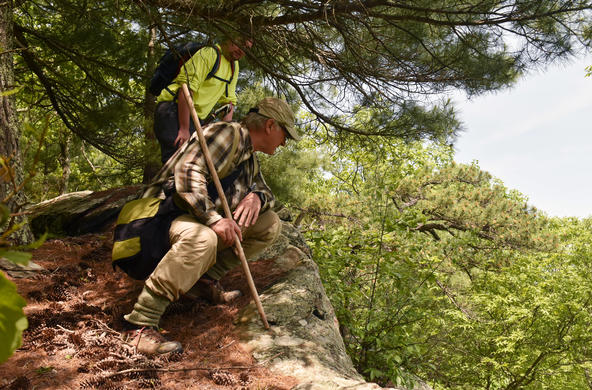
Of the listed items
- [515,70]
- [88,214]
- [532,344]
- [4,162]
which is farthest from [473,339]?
[4,162]

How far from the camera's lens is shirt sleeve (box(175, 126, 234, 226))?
7.97 ft

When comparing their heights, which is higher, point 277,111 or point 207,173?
point 277,111

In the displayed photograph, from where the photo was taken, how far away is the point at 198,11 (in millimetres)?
2918

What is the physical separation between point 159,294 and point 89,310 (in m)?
0.65

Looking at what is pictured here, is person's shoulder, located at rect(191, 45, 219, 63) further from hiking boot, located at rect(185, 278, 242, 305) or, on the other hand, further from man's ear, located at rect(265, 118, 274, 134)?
hiking boot, located at rect(185, 278, 242, 305)

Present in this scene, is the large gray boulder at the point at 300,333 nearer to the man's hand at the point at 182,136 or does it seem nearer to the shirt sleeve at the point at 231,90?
the man's hand at the point at 182,136

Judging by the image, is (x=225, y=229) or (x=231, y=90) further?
(x=231, y=90)

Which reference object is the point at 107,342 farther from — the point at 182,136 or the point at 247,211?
the point at 182,136

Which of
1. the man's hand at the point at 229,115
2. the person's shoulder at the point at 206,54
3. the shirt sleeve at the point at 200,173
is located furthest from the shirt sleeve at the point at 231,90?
the shirt sleeve at the point at 200,173

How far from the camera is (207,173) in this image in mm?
2557

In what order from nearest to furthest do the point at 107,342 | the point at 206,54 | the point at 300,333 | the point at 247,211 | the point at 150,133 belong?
the point at 107,342
the point at 300,333
the point at 247,211
the point at 206,54
the point at 150,133

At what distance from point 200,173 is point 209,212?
0.84 ft

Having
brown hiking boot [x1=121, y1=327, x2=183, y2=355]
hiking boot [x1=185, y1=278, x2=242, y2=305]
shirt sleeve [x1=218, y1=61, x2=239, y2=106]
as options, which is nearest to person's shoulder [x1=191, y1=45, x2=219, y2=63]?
shirt sleeve [x1=218, y1=61, x2=239, y2=106]

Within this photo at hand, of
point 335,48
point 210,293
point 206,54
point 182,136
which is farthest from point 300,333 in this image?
point 335,48
